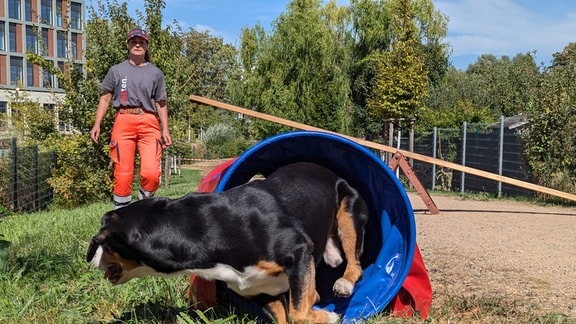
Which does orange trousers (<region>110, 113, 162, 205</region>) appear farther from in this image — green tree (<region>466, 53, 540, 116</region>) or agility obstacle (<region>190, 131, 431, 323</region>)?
green tree (<region>466, 53, 540, 116</region>)

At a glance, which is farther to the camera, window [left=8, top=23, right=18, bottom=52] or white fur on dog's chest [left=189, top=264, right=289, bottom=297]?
window [left=8, top=23, right=18, bottom=52]

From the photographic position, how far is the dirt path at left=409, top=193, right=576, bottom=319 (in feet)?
15.7

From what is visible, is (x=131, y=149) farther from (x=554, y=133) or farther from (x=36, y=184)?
(x=554, y=133)

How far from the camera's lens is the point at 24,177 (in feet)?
41.3

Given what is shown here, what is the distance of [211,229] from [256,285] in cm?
48

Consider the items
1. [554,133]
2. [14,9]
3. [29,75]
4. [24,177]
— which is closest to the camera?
[24,177]

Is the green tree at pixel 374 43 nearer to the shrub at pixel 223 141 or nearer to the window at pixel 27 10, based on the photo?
the shrub at pixel 223 141

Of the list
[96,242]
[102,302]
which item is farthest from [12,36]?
[96,242]

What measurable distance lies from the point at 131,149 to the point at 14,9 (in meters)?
62.6

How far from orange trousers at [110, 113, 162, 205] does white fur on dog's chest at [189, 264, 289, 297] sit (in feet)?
9.85

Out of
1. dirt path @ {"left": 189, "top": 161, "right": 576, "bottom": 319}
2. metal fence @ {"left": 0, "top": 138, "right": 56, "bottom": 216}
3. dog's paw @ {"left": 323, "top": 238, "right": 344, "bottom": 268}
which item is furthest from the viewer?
metal fence @ {"left": 0, "top": 138, "right": 56, "bottom": 216}

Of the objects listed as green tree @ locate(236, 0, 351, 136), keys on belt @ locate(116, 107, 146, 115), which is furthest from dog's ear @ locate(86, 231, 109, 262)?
green tree @ locate(236, 0, 351, 136)

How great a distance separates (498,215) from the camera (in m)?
10.6

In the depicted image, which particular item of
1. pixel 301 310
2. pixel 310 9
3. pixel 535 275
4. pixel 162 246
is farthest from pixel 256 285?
pixel 310 9
